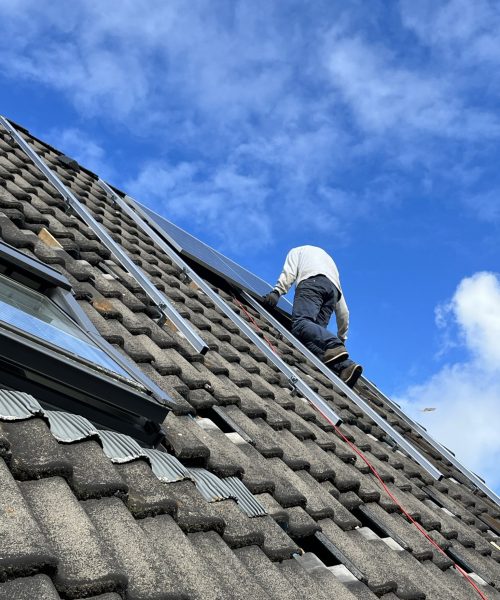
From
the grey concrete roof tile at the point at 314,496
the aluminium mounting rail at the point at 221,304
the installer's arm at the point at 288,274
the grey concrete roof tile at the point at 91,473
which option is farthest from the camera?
the installer's arm at the point at 288,274

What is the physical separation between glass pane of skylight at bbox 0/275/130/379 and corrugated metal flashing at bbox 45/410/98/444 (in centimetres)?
20

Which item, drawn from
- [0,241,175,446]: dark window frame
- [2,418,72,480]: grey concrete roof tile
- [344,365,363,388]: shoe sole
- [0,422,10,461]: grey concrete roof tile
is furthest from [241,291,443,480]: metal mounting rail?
[0,422,10,461]: grey concrete roof tile

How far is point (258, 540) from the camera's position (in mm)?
2176

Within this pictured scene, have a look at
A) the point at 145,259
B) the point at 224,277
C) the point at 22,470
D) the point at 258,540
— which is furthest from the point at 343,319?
the point at 22,470

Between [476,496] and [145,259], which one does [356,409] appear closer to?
[476,496]

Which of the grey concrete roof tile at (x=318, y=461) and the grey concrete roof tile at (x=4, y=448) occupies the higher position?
the grey concrete roof tile at (x=318, y=461)

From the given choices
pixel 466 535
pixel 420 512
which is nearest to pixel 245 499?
pixel 420 512

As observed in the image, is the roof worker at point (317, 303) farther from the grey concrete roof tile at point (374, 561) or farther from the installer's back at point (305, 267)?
the grey concrete roof tile at point (374, 561)

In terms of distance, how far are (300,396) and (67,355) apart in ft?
8.25

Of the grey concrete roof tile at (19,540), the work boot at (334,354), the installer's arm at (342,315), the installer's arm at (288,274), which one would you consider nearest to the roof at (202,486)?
the grey concrete roof tile at (19,540)

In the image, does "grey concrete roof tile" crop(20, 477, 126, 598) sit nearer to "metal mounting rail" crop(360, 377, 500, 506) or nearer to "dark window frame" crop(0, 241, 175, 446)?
"dark window frame" crop(0, 241, 175, 446)

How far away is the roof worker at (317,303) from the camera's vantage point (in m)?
6.02

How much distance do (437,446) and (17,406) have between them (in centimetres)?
499

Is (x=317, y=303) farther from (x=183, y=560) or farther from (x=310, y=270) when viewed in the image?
(x=183, y=560)
